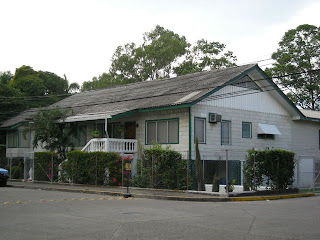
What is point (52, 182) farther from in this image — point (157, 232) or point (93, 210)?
point (157, 232)

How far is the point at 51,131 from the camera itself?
2761 cm

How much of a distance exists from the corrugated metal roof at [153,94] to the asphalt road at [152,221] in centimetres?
992

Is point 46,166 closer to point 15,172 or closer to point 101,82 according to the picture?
point 15,172

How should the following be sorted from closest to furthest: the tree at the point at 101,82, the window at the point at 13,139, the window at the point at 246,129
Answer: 1. the window at the point at 246,129
2. the window at the point at 13,139
3. the tree at the point at 101,82

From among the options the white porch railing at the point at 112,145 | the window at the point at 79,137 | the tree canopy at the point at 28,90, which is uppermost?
the tree canopy at the point at 28,90

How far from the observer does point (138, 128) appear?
26.5 metres

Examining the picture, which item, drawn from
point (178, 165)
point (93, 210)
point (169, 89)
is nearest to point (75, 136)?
point (169, 89)

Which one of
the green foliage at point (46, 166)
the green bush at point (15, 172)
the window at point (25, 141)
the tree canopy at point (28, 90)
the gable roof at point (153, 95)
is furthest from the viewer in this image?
the tree canopy at point (28, 90)

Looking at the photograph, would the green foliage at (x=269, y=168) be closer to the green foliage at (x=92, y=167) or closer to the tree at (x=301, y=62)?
the green foliage at (x=92, y=167)

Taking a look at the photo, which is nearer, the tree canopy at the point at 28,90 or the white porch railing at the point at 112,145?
the white porch railing at the point at 112,145

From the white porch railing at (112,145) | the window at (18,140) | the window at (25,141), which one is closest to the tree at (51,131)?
the white porch railing at (112,145)

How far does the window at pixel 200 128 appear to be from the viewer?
23958 millimetres

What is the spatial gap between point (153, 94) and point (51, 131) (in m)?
6.87

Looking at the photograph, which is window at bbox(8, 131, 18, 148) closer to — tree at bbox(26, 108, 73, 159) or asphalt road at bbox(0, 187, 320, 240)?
tree at bbox(26, 108, 73, 159)
